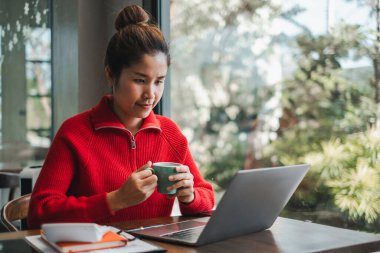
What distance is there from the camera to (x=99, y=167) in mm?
1722

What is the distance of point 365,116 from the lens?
245cm

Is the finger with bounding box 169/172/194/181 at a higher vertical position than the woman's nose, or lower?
lower

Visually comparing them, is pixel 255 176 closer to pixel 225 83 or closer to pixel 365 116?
pixel 365 116

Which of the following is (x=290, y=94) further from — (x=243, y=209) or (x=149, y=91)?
(x=243, y=209)

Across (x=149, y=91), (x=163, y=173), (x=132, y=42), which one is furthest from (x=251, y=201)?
(x=132, y=42)

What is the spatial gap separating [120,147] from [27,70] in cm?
257

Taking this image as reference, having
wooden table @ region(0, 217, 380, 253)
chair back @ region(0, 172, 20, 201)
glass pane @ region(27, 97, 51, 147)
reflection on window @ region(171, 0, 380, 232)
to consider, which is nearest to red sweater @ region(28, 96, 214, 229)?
wooden table @ region(0, 217, 380, 253)

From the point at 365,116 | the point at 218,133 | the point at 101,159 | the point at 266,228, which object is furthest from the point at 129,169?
the point at 218,133

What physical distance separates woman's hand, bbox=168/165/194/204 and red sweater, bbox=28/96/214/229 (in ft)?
0.28

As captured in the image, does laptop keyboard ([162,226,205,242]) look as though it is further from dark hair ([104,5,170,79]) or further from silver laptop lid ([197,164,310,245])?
dark hair ([104,5,170,79])

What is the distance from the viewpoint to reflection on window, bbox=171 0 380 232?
247cm

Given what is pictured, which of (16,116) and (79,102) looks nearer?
(79,102)

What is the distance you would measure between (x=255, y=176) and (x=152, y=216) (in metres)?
0.59

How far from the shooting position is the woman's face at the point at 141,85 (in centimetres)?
Answer: 171
